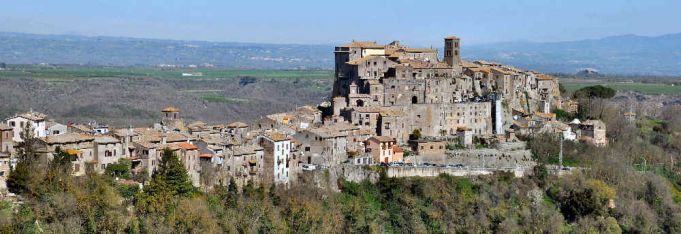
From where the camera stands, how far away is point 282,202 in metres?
40.9

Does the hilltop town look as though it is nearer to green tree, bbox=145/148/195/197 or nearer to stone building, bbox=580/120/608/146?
stone building, bbox=580/120/608/146

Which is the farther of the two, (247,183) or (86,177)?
(247,183)

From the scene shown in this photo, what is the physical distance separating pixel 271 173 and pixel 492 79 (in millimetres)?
19017

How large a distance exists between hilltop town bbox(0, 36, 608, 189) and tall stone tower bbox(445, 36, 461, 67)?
6 cm

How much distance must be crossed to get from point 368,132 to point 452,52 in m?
11.0

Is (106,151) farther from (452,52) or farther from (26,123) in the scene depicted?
(452,52)

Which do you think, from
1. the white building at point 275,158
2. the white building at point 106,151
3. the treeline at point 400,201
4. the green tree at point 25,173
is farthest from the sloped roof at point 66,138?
the white building at point 275,158

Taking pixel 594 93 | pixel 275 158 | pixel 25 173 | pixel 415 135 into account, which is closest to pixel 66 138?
pixel 25 173

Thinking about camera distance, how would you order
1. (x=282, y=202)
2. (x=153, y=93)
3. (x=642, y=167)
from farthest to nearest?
(x=153, y=93) < (x=642, y=167) < (x=282, y=202)

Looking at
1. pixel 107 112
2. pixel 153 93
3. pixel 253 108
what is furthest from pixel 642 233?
pixel 153 93

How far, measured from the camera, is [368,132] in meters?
49.1

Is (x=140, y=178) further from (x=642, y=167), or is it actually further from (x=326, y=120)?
(x=642, y=167)

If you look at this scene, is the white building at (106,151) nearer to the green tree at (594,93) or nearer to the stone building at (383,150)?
the stone building at (383,150)

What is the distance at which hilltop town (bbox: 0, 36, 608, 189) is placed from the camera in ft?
133
